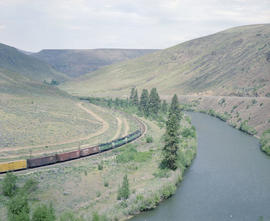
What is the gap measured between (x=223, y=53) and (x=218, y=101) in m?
75.9

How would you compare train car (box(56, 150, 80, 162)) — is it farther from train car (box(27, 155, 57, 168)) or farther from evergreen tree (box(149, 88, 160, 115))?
evergreen tree (box(149, 88, 160, 115))

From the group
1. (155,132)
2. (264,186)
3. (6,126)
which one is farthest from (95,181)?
(155,132)

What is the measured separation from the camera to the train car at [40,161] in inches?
1786

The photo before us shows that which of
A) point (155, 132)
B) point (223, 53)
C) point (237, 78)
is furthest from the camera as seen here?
point (223, 53)

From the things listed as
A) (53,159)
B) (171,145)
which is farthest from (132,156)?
(53,159)

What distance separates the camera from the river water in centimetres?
3634

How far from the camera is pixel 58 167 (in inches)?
1834

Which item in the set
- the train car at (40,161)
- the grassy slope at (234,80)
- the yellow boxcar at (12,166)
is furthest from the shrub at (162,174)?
the grassy slope at (234,80)

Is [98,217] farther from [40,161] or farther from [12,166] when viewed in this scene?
[40,161]

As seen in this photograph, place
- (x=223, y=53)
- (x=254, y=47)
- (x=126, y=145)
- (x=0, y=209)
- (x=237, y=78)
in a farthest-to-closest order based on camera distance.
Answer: (x=223, y=53) < (x=254, y=47) < (x=237, y=78) < (x=126, y=145) < (x=0, y=209)

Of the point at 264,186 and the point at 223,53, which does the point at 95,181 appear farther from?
the point at 223,53

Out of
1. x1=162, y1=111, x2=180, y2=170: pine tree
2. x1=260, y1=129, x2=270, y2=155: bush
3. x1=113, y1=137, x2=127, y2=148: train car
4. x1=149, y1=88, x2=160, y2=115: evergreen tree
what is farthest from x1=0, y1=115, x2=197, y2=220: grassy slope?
x1=149, y1=88, x2=160, y2=115: evergreen tree

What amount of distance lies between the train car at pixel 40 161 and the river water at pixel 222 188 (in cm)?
1969

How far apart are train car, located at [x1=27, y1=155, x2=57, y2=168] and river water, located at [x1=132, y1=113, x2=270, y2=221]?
19.7m
